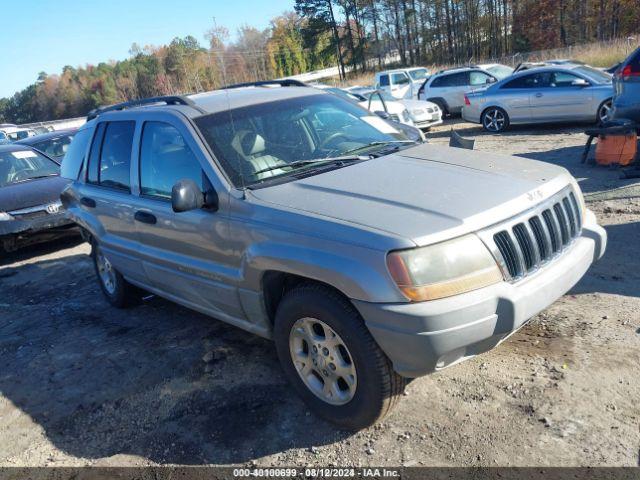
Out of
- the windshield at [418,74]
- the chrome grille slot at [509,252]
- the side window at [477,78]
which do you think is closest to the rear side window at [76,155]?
the chrome grille slot at [509,252]

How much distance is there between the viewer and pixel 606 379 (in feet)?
10.7

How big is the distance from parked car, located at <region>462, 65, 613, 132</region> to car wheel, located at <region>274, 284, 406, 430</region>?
36.0ft

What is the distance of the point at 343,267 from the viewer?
9.07 ft

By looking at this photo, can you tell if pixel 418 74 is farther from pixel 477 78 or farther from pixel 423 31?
pixel 423 31

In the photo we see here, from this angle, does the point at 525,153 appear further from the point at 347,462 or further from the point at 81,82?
the point at 81,82

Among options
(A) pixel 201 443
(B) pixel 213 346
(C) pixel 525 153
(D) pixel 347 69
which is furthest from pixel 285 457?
(D) pixel 347 69

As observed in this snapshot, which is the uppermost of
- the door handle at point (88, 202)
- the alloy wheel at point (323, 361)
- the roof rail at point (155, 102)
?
the roof rail at point (155, 102)

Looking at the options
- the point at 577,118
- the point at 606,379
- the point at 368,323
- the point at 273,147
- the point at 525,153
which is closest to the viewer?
the point at 368,323

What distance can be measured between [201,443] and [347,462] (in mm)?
926

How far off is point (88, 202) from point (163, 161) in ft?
5.01

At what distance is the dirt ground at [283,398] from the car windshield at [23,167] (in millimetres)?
4975

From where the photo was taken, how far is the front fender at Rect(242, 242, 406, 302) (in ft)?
8.75

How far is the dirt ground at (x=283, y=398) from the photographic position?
9.66 ft

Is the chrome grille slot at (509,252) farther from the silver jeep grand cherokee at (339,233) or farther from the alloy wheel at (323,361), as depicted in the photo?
the alloy wheel at (323,361)
